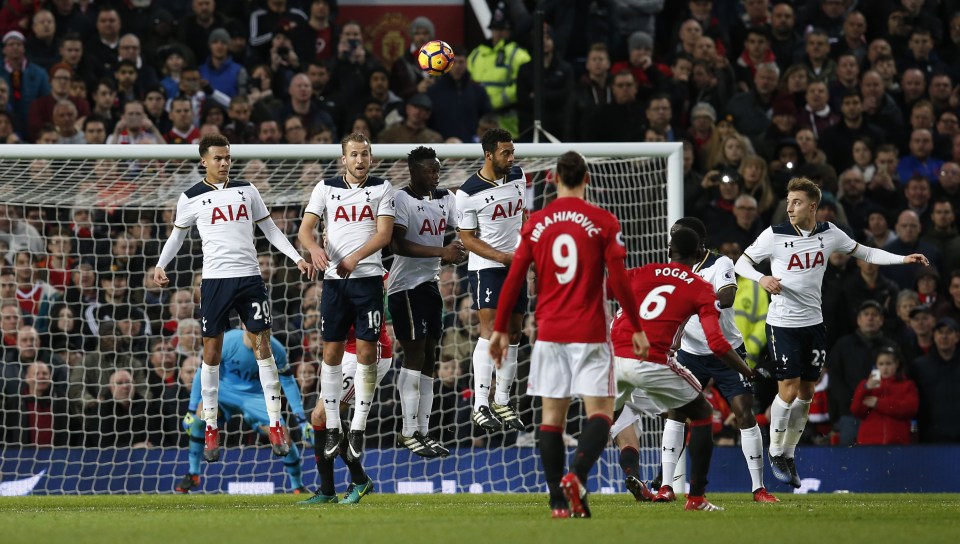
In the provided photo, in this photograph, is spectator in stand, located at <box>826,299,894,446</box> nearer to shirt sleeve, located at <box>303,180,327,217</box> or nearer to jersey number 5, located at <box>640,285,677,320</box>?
jersey number 5, located at <box>640,285,677,320</box>

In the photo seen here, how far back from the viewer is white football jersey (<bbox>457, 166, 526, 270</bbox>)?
38.2ft

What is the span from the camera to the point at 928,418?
15227 mm

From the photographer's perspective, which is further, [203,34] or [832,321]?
[203,34]

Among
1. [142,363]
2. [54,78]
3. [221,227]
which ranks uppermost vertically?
[54,78]

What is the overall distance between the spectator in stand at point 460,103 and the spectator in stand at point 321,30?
182 centimetres

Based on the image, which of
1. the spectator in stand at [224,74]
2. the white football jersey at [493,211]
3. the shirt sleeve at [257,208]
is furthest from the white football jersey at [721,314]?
the spectator in stand at [224,74]

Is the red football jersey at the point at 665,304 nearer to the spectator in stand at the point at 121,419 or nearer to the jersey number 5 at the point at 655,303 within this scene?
the jersey number 5 at the point at 655,303

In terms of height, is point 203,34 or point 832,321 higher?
point 203,34

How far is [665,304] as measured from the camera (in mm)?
10234

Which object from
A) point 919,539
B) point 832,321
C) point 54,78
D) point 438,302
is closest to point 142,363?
point 54,78

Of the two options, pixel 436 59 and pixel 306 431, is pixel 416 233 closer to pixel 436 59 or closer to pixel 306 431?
pixel 436 59

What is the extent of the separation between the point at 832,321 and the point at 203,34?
8515 millimetres

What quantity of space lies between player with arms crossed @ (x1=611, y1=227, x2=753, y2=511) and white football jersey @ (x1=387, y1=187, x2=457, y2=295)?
6.54 ft

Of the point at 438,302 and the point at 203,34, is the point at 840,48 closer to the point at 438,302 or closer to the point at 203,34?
the point at 203,34
